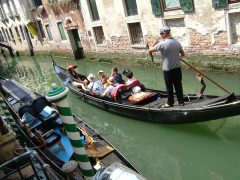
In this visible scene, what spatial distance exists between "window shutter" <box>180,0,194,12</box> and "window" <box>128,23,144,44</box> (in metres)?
2.18

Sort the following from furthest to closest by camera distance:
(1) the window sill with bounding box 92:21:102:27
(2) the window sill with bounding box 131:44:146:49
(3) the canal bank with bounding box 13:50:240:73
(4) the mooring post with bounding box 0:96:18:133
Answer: (1) the window sill with bounding box 92:21:102:27
(2) the window sill with bounding box 131:44:146:49
(3) the canal bank with bounding box 13:50:240:73
(4) the mooring post with bounding box 0:96:18:133

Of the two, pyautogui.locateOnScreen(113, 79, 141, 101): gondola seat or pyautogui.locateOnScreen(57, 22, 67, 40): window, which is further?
pyautogui.locateOnScreen(57, 22, 67, 40): window

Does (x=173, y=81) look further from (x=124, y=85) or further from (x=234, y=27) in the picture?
(x=234, y=27)

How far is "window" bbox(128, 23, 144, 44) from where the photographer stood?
9788mm

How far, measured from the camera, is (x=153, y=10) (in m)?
8.60

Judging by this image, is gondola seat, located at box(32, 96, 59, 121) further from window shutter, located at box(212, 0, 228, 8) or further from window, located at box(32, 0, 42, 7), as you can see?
window, located at box(32, 0, 42, 7)

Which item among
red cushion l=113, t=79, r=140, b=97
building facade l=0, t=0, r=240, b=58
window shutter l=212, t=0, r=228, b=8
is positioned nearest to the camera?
red cushion l=113, t=79, r=140, b=97

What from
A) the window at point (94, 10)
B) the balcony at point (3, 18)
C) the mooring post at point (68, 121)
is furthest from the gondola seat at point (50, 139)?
the balcony at point (3, 18)

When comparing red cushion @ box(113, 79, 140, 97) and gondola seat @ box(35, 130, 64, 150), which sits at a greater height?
red cushion @ box(113, 79, 140, 97)

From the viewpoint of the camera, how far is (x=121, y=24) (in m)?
10.2

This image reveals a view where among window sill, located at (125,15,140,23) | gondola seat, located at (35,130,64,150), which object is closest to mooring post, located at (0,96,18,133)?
gondola seat, located at (35,130,64,150)

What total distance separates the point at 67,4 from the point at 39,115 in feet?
26.1

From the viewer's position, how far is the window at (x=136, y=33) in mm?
9788

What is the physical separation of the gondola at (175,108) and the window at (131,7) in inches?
145
